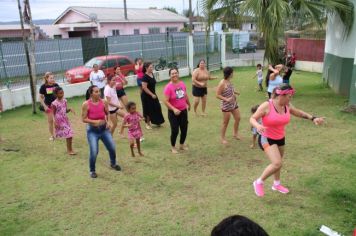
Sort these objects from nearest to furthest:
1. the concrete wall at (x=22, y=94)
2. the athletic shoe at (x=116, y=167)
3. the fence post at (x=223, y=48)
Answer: the athletic shoe at (x=116, y=167), the concrete wall at (x=22, y=94), the fence post at (x=223, y=48)

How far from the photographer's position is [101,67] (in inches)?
614

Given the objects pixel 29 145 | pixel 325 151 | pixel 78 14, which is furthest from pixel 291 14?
pixel 78 14

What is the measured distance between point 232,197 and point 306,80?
13.1 metres

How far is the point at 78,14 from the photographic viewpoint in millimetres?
32031

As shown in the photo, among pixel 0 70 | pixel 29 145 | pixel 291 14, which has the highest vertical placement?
pixel 291 14

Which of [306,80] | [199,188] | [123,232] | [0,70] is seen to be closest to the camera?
[123,232]

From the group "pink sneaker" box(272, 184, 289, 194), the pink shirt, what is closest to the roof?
the pink shirt

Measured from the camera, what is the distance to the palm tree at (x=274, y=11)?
33.8ft

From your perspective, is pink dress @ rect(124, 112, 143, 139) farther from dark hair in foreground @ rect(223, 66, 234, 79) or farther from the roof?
the roof

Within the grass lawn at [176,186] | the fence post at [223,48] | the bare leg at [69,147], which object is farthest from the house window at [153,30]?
the bare leg at [69,147]

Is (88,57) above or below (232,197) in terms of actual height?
above

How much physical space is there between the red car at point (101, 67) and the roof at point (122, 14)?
14.5 m

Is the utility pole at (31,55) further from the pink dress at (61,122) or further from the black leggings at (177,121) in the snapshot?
the black leggings at (177,121)

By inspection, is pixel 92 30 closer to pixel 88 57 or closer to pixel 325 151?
pixel 88 57
